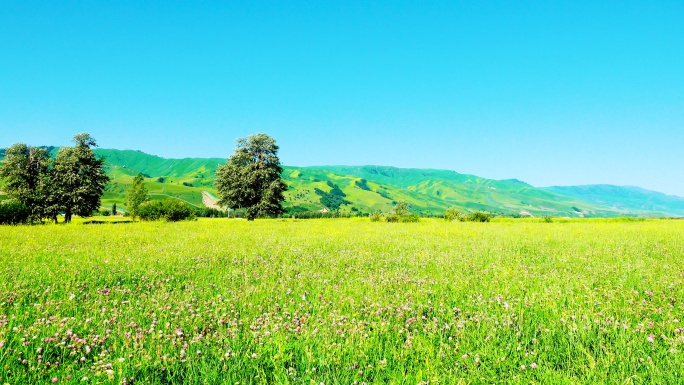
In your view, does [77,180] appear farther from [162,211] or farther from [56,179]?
[162,211]

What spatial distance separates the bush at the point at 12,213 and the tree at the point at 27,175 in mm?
17737

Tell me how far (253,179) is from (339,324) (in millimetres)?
59789

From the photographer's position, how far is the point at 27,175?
60.3 metres

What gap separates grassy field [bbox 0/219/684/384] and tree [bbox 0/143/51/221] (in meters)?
62.1

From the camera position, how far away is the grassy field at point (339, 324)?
4188mm

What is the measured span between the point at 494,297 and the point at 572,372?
294cm

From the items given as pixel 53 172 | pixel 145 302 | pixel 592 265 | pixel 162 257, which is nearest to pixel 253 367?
pixel 145 302

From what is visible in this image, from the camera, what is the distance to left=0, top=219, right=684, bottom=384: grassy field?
4.19 m

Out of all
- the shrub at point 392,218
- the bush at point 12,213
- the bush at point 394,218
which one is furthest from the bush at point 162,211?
the shrub at point 392,218

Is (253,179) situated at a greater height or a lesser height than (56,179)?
greater

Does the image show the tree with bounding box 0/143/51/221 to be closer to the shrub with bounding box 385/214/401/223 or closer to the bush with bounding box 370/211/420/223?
the bush with bounding box 370/211/420/223

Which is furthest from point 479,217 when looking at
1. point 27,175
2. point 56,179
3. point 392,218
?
point 27,175

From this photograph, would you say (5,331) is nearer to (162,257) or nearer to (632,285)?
(162,257)

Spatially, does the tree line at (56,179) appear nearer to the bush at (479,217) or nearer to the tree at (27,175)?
the tree at (27,175)
